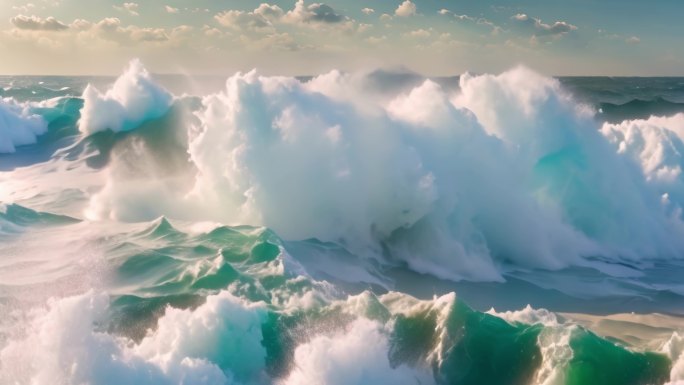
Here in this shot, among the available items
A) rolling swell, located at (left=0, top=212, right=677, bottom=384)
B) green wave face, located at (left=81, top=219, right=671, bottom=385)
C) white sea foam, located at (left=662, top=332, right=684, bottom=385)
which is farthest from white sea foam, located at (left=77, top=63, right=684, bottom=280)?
white sea foam, located at (left=662, top=332, right=684, bottom=385)

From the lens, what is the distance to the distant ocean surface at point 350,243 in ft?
19.6

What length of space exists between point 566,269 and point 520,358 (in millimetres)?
5412

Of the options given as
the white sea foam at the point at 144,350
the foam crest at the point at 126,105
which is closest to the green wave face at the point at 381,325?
the white sea foam at the point at 144,350

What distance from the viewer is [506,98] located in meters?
14.8

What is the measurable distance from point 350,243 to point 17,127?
14.8 metres

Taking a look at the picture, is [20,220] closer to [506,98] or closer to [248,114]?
[248,114]

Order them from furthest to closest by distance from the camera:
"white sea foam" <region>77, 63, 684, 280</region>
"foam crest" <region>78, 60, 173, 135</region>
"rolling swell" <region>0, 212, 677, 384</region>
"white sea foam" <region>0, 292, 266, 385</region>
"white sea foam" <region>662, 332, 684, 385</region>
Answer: "foam crest" <region>78, 60, 173, 135</region> < "white sea foam" <region>77, 63, 684, 280</region> < "white sea foam" <region>662, 332, 684, 385</region> < "rolling swell" <region>0, 212, 677, 384</region> < "white sea foam" <region>0, 292, 266, 385</region>

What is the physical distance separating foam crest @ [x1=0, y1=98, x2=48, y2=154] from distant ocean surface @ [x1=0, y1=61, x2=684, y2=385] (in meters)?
1.06

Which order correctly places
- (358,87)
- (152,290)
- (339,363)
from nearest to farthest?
(339,363)
(152,290)
(358,87)

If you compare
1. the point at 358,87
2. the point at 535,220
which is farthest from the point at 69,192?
the point at 535,220

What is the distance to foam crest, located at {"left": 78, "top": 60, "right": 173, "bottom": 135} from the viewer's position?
1948 centimetres

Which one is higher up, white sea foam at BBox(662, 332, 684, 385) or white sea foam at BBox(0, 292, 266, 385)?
white sea foam at BBox(662, 332, 684, 385)

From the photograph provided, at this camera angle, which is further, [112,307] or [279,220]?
[279,220]

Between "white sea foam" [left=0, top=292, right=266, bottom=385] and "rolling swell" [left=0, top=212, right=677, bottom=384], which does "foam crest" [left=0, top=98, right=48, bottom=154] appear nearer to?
"rolling swell" [left=0, top=212, right=677, bottom=384]
